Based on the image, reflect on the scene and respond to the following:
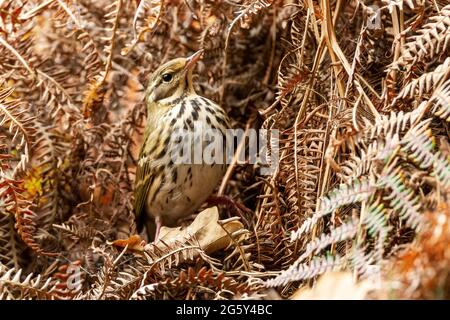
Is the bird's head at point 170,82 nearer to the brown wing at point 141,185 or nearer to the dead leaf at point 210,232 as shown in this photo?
the brown wing at point 141,185

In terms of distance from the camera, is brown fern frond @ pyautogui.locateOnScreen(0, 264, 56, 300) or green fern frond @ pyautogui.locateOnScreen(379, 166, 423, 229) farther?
brown fern frond @ pyautogui.locateOnScreen(0, 264, 56, 300)

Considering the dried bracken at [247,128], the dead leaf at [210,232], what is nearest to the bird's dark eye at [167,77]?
the dried bracken at [247,128]

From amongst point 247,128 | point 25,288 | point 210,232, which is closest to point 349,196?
point 210,232

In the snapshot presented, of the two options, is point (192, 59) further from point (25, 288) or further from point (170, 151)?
point (25, 288)

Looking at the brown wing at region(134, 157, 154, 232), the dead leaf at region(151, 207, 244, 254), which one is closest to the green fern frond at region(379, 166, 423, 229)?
the dead leaf at region(151, 207, 244, 254)

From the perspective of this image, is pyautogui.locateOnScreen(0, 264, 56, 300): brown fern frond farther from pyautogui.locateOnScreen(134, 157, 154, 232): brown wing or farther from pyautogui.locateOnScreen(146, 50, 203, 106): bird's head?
pyautogui.locateOnScreen(146, 50, 203, 106): bird's head

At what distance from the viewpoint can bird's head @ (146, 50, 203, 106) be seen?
3.31 m

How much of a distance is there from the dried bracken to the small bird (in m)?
0.12

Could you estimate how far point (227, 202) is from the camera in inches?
126

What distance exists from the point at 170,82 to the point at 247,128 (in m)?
0.39
